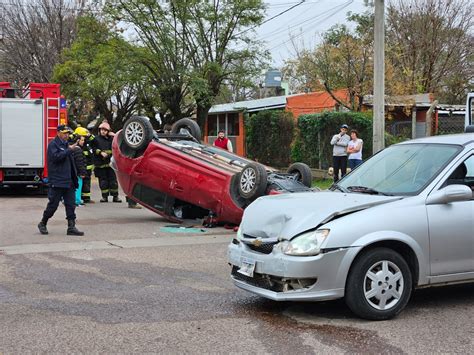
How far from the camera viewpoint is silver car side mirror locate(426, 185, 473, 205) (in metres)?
5.55

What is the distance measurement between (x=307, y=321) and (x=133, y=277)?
8.48 feet

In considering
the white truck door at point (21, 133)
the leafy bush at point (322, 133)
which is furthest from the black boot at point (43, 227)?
the leafy bush at point (322, 133)

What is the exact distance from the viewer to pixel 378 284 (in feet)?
17.5

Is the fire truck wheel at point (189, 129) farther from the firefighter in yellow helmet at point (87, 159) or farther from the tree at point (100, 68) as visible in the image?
the tree at point (100, 68)

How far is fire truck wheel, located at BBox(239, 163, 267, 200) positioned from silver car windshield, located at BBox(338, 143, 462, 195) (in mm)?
3486

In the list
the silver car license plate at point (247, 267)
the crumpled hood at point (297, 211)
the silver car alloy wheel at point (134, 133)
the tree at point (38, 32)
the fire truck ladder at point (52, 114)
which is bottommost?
the silver car license plate at point (247, 267)

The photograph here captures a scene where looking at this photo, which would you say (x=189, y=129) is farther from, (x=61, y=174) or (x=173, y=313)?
(x=173, y=313)

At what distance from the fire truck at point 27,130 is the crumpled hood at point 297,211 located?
1247 centimetres

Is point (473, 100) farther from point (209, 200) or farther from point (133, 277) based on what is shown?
point (133, 277)

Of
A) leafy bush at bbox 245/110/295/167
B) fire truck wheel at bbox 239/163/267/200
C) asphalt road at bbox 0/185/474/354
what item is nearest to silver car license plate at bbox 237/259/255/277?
asphalt road at bbox 0/185/474/354

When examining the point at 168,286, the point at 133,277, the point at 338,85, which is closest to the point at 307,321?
the point at 168,286

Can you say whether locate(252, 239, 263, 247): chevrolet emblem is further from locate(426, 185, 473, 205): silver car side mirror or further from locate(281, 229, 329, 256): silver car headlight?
locate(426, 185, 473, 205): silver car side mirror

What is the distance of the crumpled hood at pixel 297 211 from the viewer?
5.37 metres

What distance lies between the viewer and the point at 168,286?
267 inches
